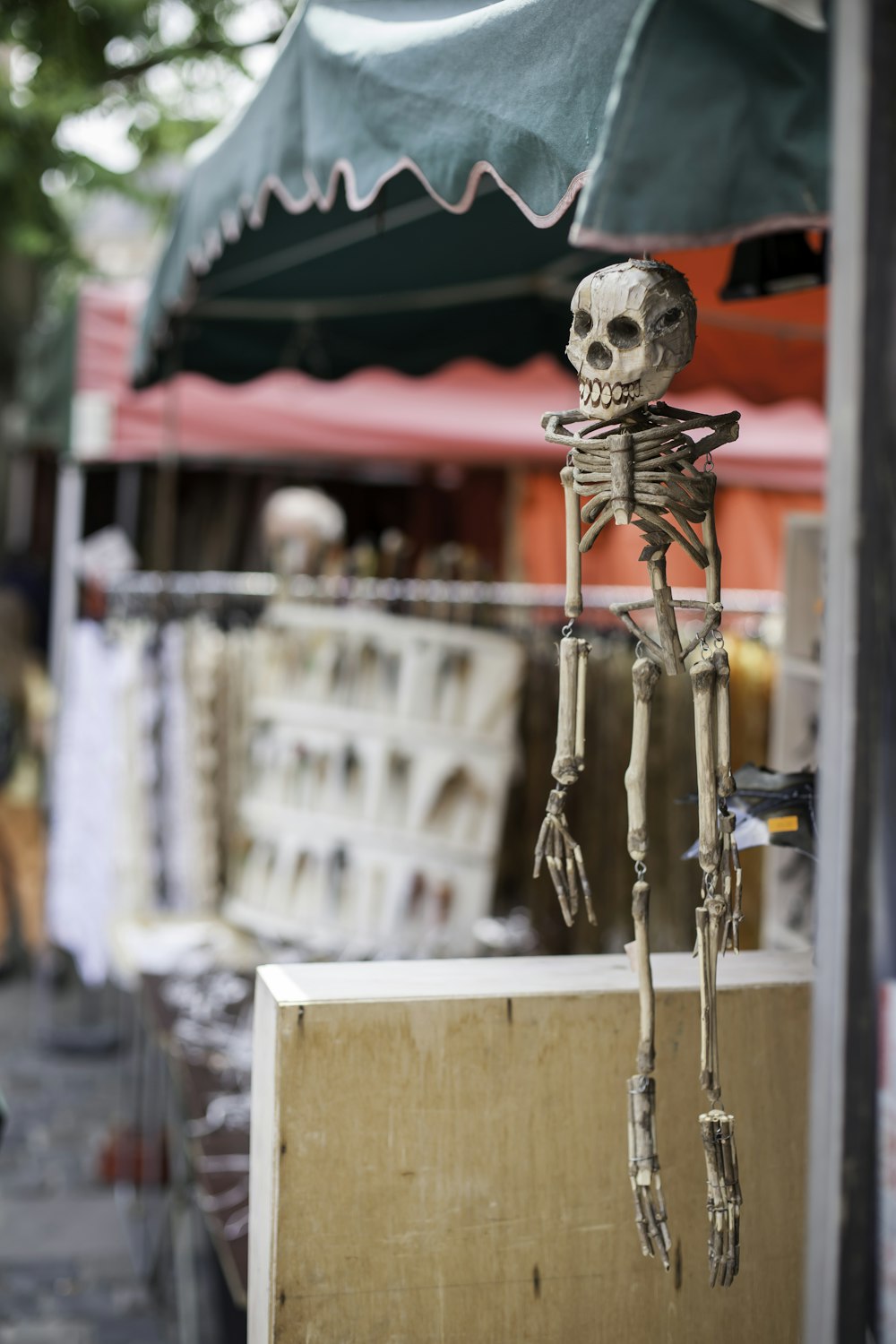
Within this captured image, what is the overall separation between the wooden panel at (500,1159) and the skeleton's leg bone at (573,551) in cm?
60

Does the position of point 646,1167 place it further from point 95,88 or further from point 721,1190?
point 95,88

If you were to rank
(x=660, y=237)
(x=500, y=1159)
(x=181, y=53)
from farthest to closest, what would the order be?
(x=181, y=53), (x=500, y=1159), (x=660, y=237)

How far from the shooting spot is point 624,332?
180cm

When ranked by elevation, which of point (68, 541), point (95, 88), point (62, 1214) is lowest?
point (62, 1214)

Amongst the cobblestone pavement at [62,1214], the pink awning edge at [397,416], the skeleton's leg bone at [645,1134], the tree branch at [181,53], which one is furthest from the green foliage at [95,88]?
the skeleton's leg bone at [645,1134]

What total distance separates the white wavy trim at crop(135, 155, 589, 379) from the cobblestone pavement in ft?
9.25

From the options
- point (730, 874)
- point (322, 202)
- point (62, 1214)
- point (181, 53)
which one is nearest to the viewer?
point (730, 874)

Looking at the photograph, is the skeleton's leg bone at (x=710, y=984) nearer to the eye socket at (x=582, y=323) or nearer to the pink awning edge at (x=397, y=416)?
the eye socket at (x=582, y=323)

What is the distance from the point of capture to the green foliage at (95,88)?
718 centimetres

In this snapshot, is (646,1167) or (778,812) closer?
(646,1167)

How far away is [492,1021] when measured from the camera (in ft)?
6.69

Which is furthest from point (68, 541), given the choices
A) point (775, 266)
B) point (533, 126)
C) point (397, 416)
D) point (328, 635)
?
point (533, 126)

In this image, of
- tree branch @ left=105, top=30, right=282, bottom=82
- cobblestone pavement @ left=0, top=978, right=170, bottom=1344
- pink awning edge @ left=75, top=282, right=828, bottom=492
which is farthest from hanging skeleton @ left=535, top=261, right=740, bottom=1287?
tree branch @ left=105, top=30, right=282, bottom=82

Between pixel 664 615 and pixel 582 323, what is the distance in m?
0.41
